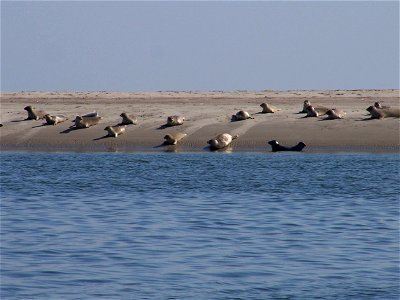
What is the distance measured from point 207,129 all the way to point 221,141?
171 cm

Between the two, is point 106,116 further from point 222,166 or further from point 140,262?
point 140,262

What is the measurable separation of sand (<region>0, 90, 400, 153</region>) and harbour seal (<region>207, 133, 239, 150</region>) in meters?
0.23

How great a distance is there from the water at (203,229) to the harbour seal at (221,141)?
222 cm

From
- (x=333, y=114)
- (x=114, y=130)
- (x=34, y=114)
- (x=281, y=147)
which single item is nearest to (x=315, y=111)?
(x=333, y=114)

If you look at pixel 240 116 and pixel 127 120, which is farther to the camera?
pixel 127 120

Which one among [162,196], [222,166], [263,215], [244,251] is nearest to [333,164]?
[222,166]

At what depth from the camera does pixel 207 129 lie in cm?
2958

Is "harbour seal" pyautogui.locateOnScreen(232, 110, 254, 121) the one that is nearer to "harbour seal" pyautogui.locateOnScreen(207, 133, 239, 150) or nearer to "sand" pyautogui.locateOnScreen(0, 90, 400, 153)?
"sand" pyautogui.locateOnScreen(0, 90, 400, 153)

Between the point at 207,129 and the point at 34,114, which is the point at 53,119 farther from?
the point at 207,129

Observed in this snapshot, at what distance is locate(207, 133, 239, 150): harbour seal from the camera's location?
2781cm

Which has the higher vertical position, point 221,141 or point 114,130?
point 114,130

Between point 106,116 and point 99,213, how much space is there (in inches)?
605

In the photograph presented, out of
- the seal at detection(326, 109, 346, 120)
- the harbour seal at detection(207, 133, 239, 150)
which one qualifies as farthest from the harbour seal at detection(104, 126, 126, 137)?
the seal at detection(326, 109, 346, 120)

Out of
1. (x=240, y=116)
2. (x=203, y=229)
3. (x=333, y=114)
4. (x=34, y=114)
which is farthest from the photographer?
(x=34, y=114)
